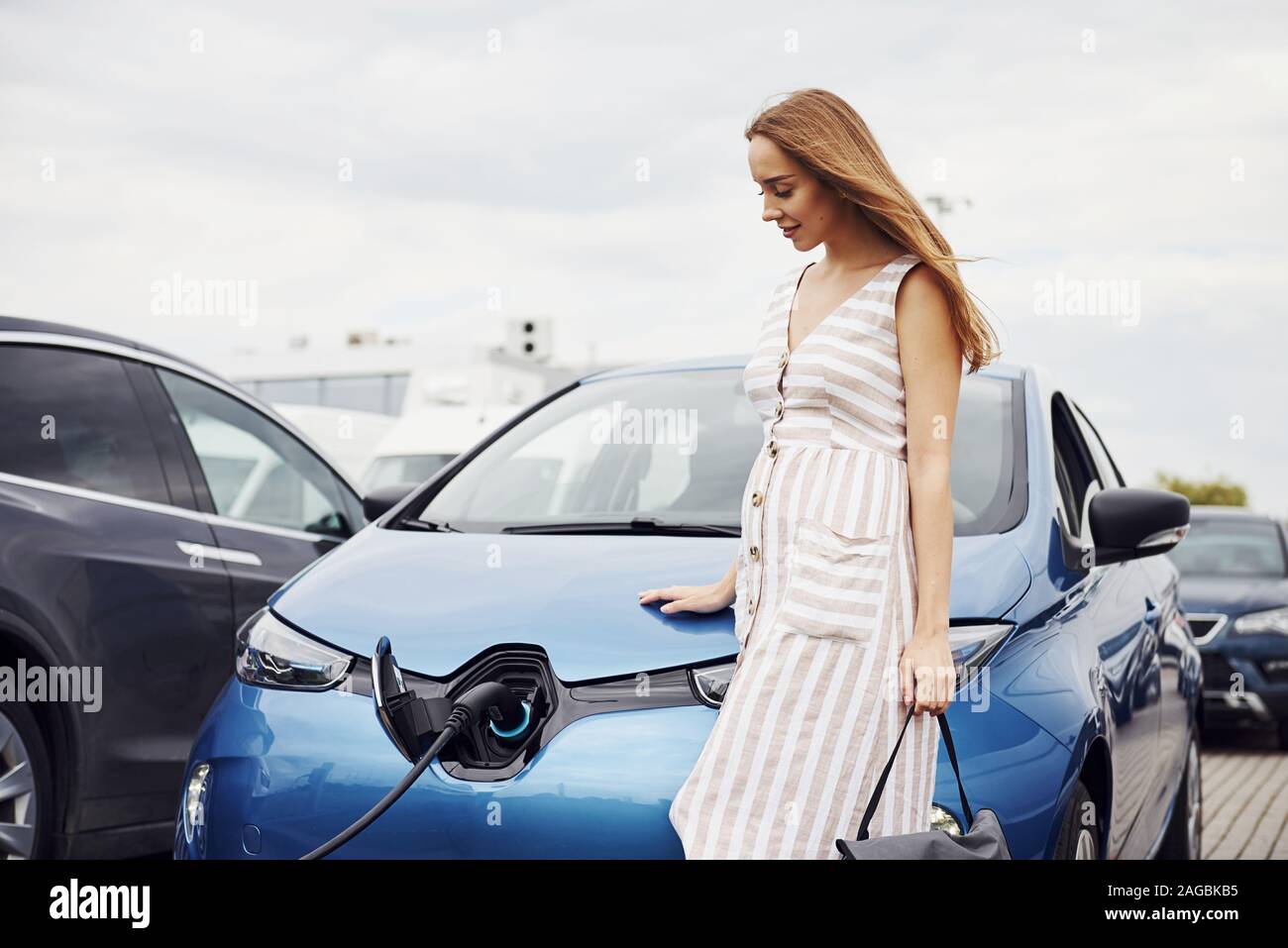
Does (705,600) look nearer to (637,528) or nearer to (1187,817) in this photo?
(637,528)

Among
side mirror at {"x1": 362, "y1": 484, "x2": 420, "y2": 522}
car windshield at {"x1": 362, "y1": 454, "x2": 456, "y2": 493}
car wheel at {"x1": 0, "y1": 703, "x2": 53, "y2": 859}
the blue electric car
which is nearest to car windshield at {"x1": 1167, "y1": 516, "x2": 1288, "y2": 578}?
car windshield at {"x1": 362, "y1": 454, "x2": 456, "y2": 493}

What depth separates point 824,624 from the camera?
2352 millimetres

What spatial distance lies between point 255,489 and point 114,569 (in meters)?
0.86

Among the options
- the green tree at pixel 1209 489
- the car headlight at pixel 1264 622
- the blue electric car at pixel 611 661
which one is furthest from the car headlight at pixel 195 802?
the green tree at pixel 1209 489

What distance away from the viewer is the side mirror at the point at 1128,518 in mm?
3412

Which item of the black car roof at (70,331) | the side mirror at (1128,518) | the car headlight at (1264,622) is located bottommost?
the car headlight at (1264,622)

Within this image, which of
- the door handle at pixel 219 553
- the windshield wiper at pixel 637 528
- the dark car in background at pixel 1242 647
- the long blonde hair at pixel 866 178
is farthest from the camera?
the dark car in background at pixel 1242 647

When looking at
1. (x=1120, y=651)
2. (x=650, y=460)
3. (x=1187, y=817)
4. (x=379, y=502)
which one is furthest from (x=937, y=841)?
(x=1187, y=817)

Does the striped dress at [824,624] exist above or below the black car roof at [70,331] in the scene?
below

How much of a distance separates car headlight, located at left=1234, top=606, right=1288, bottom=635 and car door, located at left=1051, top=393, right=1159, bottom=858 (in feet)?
18.4

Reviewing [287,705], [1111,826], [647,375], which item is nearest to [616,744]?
[287,705]

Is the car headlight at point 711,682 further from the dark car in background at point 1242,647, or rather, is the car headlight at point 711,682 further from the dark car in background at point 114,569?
the dark car in background at point 1242,647

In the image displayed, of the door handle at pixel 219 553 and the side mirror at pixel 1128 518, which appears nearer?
the side mirror at pixel 1128 518
